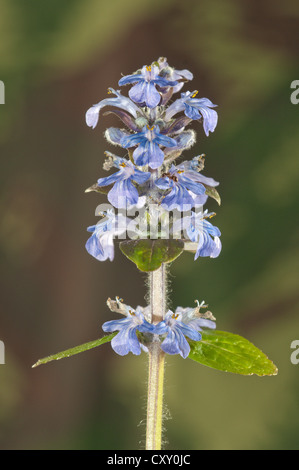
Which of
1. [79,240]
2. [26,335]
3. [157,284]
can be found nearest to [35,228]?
[79,240]

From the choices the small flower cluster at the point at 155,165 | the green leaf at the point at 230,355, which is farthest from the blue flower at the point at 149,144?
the green leaf at the point at 230,355

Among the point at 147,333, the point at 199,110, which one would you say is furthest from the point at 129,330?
the point at 199,110

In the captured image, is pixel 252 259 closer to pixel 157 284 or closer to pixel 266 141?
pixel 266 141

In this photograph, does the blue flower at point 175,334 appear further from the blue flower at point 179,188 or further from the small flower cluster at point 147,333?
the blue flower at point 179,188

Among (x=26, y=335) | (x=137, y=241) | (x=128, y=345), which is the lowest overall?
(x=128, y=345)

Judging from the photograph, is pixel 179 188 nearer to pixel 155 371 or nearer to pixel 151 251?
pixel 151 251
